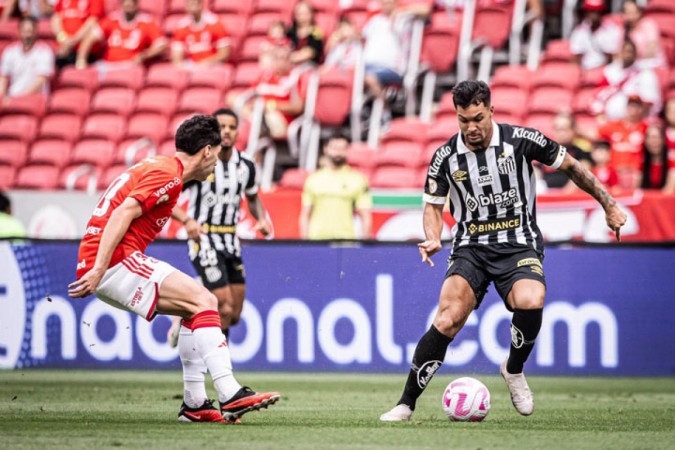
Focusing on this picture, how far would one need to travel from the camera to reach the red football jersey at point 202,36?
1658cm

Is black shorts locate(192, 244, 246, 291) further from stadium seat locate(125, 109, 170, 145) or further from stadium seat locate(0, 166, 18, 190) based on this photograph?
stadium seat locate(0, 166, 18, 190)

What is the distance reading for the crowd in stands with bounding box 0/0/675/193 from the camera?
13977 millimetres

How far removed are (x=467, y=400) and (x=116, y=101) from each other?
10260 millimetres

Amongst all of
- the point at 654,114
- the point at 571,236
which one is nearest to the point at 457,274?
the point at 571,236

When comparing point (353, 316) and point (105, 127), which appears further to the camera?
point (105, 127)

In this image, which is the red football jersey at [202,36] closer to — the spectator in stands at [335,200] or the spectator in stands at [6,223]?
the spectator in stands at [335,200]

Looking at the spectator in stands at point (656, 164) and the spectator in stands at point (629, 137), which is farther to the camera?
the spectator in stands at point (629, 137)

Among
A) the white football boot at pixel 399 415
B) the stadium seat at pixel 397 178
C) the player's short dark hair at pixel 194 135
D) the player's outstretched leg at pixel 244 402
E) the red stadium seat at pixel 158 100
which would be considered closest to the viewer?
the player's outstretched leg at pixel 244 402

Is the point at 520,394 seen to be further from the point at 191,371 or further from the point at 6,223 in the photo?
the point at 6,223

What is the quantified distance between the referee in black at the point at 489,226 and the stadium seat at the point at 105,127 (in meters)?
9.17

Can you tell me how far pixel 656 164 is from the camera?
12.9 m

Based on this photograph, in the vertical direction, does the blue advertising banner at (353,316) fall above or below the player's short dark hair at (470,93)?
below

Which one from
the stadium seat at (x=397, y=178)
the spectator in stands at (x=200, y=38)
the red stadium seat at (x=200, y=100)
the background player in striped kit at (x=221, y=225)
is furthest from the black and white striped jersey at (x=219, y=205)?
the spectator in stands at (x=200, y=38)

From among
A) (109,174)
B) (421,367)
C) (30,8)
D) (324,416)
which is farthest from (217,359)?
(30,8)
